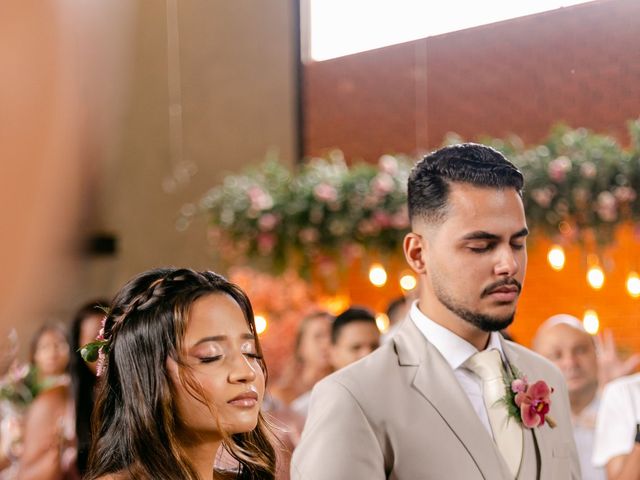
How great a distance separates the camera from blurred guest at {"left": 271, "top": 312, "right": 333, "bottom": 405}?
5855 mm

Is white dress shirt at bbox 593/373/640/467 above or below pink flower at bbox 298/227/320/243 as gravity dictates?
below

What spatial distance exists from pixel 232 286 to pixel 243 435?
0.31 metres

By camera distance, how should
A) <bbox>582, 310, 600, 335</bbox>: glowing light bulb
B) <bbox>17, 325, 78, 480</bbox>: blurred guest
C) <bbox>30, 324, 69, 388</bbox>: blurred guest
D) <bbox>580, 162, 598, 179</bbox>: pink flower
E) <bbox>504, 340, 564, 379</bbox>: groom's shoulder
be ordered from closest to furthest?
1. <bbox>504, 340, 564, 379</bbox>: groom's shoulder
2. <bbox>17, 325, 78, 480</bbox>: blurred guest
3. <bbox>580, 162, 598, 179</bbox>: pink flower
4. <bbox>30, 324, 69, 388</bbox>: blurred guest
5. <bbox>582, 310, 600, 335</bbox>: glowing light bulb

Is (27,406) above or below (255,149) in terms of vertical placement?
below

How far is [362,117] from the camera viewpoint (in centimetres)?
987

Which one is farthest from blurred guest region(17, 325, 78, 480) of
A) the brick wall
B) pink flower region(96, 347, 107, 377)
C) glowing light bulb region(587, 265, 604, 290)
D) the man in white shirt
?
glowing light bulb region(587, 265, 604, 290)

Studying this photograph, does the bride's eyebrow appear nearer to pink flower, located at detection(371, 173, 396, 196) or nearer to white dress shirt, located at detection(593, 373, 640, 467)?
white dress shirt, located at detection(593, 373, 640, 467)

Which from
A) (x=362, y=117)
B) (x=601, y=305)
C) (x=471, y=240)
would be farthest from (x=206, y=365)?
(x=362, y=117)

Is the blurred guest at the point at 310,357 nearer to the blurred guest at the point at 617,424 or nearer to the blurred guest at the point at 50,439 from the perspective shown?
the blurred guest at the point at 50,439

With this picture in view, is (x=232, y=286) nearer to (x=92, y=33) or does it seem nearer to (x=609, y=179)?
(x=609, y=179)

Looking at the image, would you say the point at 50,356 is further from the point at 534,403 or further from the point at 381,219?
the point at 534,403

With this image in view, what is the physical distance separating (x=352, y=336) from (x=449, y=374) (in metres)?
2.84

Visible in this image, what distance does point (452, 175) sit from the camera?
2373 mm

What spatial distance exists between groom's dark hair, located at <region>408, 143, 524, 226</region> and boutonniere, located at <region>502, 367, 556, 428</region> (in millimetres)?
394
